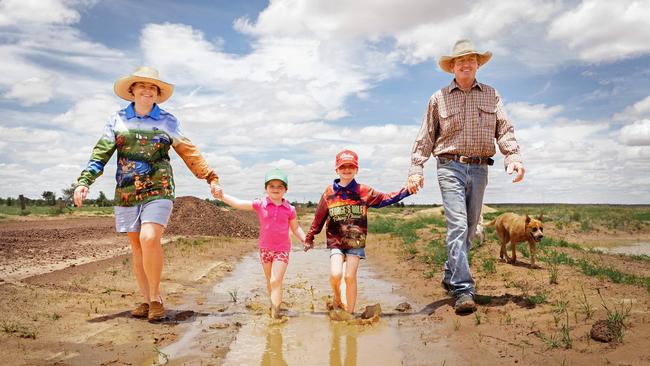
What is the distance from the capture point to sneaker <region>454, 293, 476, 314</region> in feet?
17.0

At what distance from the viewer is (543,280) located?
21.6 ft

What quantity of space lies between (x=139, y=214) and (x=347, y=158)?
90.4 inches

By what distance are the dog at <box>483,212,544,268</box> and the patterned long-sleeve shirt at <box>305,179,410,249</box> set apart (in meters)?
3.98

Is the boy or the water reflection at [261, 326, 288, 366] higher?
the boy

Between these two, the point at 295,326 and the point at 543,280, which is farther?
the point at 543,280

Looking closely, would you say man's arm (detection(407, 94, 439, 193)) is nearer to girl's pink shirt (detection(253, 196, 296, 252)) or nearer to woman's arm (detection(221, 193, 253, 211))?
girl's pink shirt (detection(253, 196, 296, 252))

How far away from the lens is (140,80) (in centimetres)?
517

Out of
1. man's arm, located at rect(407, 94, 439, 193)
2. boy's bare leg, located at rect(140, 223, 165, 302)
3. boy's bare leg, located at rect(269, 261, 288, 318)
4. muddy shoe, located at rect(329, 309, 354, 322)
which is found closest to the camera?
boy's bare leg, located at rect(140, 223, 165, 302)

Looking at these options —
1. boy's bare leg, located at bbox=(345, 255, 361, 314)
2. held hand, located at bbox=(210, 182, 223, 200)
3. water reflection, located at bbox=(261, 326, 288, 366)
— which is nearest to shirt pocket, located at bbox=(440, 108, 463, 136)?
boy's bare leg, located at bbox=(345, 255, 361, 314)

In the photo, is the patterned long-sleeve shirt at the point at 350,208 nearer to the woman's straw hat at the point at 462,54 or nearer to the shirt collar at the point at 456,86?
the shirt collar at the point at 456,86

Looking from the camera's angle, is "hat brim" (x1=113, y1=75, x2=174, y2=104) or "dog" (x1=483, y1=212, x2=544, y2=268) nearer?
"hat brim" (x1=113, y1=75, x2=174, y2=104)

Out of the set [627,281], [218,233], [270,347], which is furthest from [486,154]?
[218,233]

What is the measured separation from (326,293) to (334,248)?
1.67m

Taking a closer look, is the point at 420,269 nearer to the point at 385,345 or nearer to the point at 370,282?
the point at 370,282
